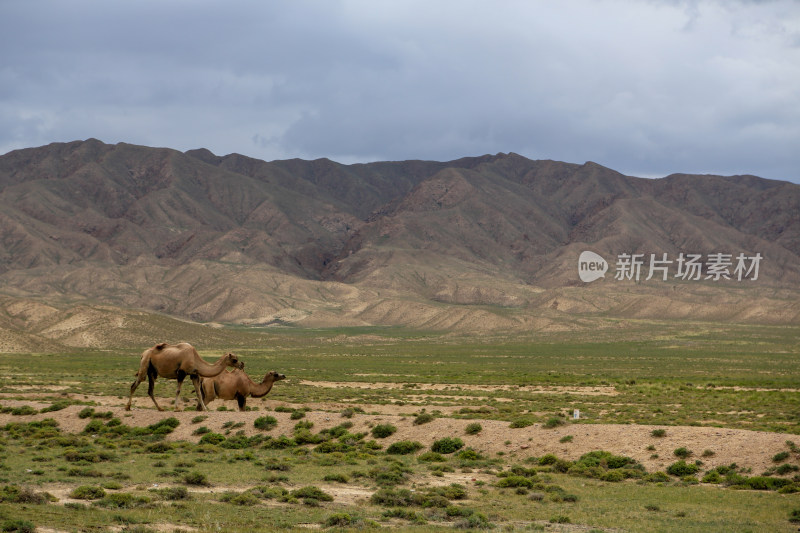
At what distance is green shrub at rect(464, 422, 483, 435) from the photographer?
28.5 meters

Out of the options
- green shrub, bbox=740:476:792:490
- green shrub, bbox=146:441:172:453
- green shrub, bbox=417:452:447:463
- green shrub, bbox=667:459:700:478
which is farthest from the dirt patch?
green shrub, bbox=740:476:792:490

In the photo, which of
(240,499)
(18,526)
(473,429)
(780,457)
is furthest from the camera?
(473,429)

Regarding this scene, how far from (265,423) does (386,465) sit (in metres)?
6.97

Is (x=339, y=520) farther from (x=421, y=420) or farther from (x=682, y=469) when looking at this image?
(x=421, y=420)

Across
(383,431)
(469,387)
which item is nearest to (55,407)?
(383,431)

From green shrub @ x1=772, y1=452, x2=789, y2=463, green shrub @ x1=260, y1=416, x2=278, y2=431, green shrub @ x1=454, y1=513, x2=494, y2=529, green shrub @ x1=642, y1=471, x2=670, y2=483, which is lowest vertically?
green shrub @ x1=260, y1=416, x2=278, y2=431

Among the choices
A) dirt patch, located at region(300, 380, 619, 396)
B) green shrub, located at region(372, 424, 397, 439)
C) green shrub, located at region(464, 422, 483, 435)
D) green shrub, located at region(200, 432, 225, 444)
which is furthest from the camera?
dirt patch, located at region(300, 380, 619, 396)

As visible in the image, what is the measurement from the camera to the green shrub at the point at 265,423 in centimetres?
2962

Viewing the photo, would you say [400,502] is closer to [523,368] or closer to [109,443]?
[109,443]

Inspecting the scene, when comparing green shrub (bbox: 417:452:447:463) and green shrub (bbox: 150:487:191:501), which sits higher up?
green shrub (bbox: 417:452:447:463)

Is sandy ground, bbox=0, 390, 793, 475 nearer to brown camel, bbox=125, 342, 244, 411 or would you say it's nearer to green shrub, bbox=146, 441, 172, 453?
brown camel, bbox=125, 342, 244, 411

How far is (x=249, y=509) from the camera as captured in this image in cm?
1823

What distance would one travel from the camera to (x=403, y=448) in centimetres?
2747

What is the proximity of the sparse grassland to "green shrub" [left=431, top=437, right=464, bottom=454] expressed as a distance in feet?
0.22
